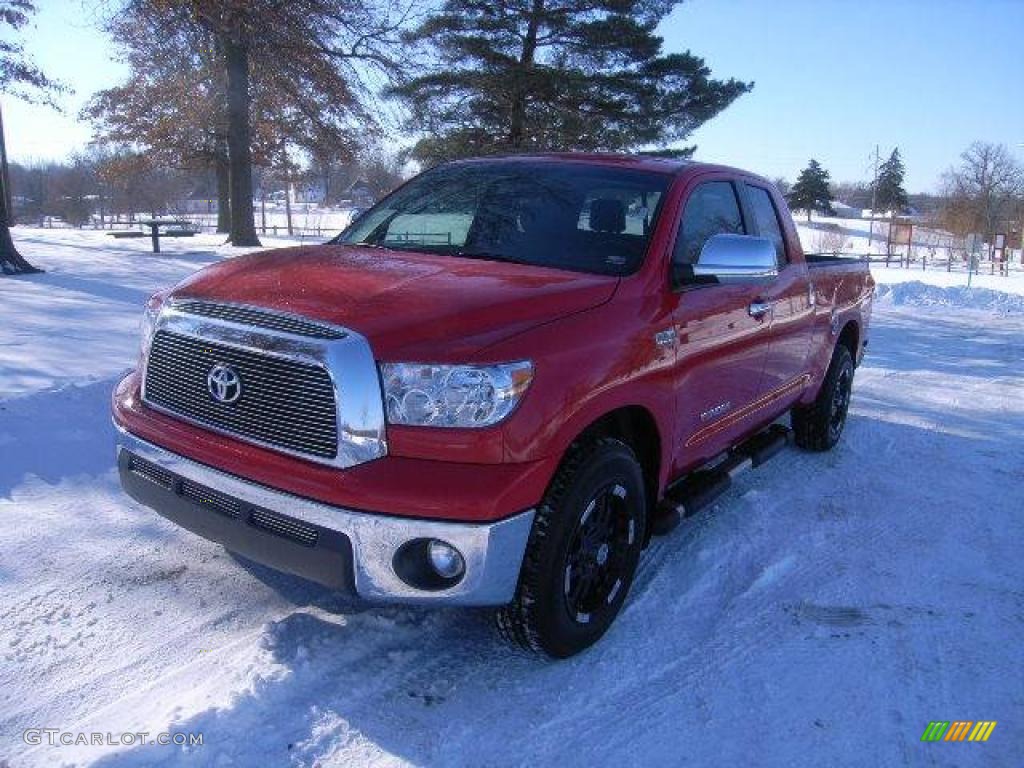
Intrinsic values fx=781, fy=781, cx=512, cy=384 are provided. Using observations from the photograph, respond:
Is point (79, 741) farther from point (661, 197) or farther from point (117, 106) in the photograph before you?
point (117, 106)

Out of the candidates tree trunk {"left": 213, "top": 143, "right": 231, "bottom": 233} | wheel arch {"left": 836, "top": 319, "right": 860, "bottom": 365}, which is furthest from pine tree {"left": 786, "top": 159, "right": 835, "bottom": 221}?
wheel arch {"left": 836, "top": 319, "right": 860, "bottom": 365}

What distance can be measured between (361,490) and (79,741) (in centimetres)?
110

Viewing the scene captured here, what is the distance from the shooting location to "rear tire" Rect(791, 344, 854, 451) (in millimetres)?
5398

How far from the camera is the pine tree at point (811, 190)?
309 ft

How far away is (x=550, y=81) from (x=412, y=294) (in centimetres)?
2011

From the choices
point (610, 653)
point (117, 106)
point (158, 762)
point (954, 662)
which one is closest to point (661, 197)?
point (610, 653)

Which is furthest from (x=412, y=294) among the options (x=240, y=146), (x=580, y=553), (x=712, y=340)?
(x=240, y=146)

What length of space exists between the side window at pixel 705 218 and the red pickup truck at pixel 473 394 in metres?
0.02

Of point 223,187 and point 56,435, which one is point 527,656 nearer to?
point 56,435

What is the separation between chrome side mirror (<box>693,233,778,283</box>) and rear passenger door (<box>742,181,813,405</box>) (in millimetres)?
698

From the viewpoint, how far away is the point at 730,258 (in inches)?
130

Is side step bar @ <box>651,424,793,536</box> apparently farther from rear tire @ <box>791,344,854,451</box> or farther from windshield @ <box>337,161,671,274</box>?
windshield @ <box>337,161,671,274</box>

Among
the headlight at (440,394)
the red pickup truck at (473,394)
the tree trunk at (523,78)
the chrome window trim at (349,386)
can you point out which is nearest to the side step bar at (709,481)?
the red pickup truck at (473,394)

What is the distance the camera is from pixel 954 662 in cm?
296
